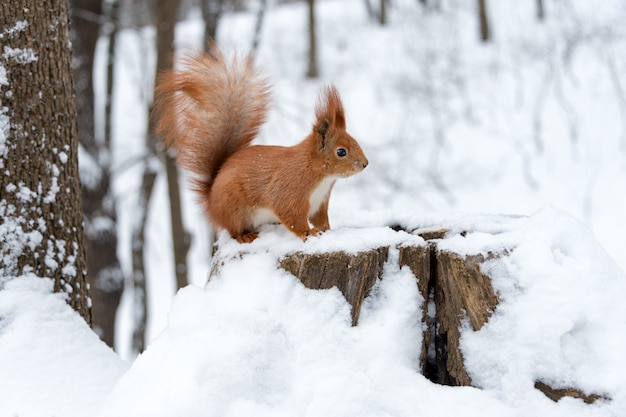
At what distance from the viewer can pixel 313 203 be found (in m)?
2.16

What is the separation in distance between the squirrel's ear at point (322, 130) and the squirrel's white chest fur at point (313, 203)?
12 centimetres

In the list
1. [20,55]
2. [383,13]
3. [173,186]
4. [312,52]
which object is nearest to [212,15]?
[173,186]

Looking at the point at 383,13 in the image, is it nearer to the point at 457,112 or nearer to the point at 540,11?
the point at 540,11

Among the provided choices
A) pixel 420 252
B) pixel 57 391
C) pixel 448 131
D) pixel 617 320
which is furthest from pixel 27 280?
pixel 448 131

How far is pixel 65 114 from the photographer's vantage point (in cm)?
213

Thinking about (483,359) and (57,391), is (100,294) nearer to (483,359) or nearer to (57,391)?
(57,391)

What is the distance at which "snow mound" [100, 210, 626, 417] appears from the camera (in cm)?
145

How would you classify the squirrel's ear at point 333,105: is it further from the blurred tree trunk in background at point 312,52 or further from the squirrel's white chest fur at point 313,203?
the blurred tree trunk in background at point 312,52

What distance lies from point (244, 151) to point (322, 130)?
31 cm

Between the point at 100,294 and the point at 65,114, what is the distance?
227cm

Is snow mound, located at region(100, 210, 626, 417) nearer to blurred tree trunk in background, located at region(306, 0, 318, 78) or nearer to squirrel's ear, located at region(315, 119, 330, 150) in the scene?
squirrel's ear, located at region(315, 119, 330, 150)

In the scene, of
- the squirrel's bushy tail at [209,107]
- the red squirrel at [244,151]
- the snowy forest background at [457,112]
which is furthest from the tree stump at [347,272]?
the snowy forest background at [457,112]

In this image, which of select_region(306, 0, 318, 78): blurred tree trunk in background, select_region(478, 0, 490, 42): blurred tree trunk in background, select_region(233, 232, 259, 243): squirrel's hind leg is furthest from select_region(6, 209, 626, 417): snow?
select_region(478, 0, 490, 42): blurred tree trunk in background

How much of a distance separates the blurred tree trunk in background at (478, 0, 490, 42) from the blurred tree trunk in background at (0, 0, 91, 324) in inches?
359
